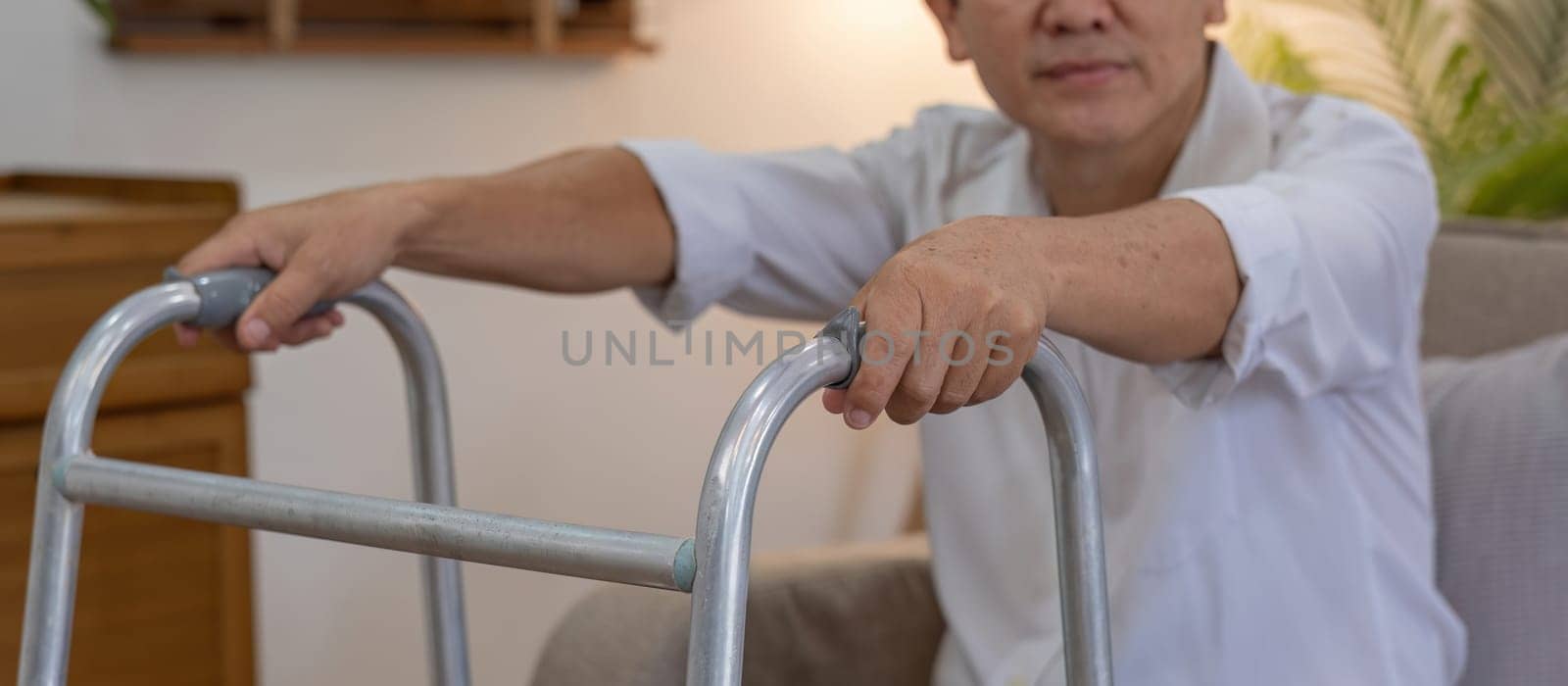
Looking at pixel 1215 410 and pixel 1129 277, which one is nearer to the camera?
pixel 1129 277

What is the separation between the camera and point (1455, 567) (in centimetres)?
118

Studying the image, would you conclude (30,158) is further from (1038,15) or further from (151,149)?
(1038,15)

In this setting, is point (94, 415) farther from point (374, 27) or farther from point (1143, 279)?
point (374, 27)

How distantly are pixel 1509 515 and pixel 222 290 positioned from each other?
0.85m

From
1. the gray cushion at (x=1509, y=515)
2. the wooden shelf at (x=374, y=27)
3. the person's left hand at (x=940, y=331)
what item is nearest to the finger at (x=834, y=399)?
the person's left hand at (x=940, y=331)

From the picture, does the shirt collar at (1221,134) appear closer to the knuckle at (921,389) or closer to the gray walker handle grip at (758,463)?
the gray walker handle grip at (758,463)

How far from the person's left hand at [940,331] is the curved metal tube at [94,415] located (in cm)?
38

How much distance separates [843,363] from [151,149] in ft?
5.55

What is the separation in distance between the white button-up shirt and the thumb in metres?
0.28

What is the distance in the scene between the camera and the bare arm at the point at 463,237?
0.93 metres

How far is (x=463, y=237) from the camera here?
1050mm

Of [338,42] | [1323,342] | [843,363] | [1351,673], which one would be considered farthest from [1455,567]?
[338,42]

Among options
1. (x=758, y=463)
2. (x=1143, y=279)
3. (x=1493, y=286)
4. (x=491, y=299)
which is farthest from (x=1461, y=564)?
(x=491, y=299)

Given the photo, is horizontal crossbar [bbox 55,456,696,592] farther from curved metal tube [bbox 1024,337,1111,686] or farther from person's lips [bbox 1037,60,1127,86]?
person's lips [bbox 1037,60,1127,86]
